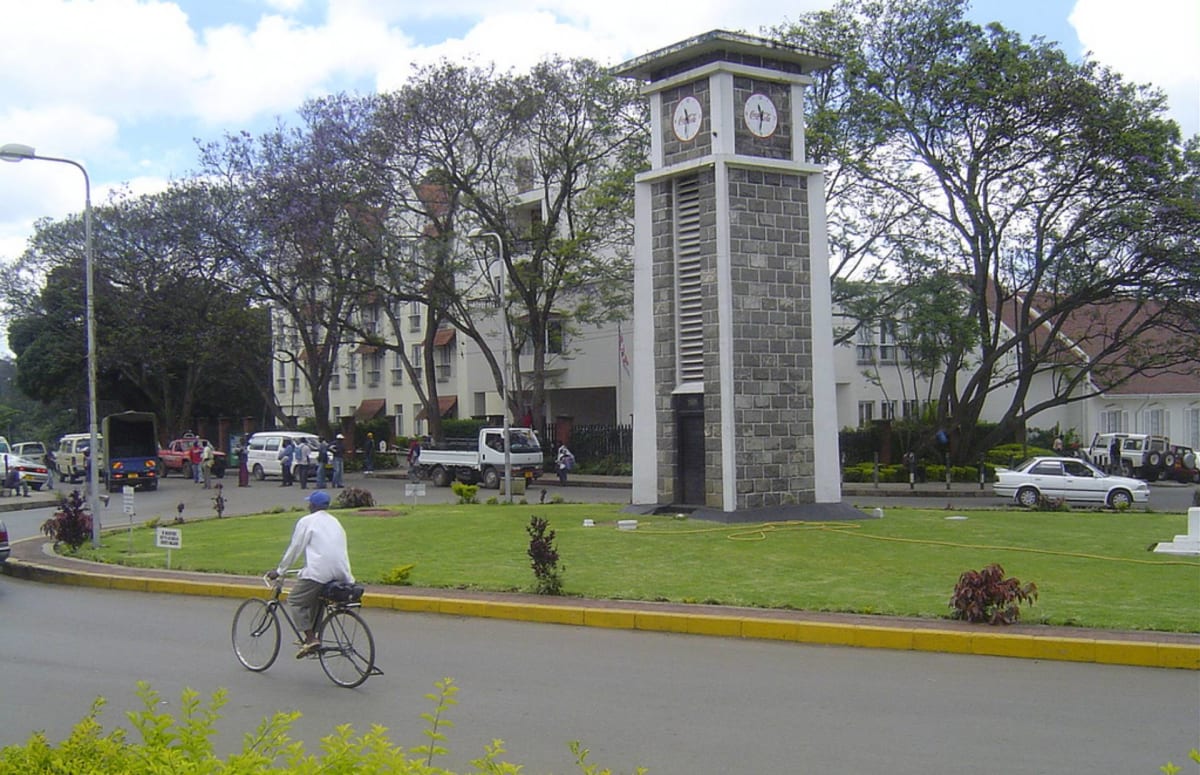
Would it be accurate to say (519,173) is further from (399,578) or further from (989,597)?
(989,597)

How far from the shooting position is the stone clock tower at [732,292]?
70.6 ft

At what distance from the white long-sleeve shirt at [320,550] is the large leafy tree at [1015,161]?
26513mm

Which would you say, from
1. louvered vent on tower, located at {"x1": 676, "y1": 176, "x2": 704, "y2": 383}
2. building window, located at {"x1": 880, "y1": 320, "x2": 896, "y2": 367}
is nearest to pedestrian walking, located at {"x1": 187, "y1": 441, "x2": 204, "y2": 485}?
louvered vent on tower, located at {"x1": 676, "y1": 176, "x2": 704, "y2": 383}

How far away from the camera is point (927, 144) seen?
115ft

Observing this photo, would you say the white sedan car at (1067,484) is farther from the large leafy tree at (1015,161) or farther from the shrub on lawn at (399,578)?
the shrub on lawn at (399,578)

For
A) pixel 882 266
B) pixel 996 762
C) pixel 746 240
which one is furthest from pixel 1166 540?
pixel 882 266

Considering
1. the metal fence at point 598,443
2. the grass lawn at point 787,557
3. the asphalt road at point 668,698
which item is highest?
the metal fence at point 598,443

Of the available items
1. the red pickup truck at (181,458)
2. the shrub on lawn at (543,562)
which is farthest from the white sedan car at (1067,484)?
the red pickup truck at (181,458)

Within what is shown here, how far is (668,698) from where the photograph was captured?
841 cm

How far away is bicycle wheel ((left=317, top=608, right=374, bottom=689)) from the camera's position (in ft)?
29.4

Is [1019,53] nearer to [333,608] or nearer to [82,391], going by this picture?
[333,608]

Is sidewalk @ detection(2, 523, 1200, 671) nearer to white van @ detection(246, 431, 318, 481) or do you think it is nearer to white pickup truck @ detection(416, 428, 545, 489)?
white pickup truck @ detection(416, 428, 545, 489)

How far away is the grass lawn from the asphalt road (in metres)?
1.83

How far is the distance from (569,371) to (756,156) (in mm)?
30637
